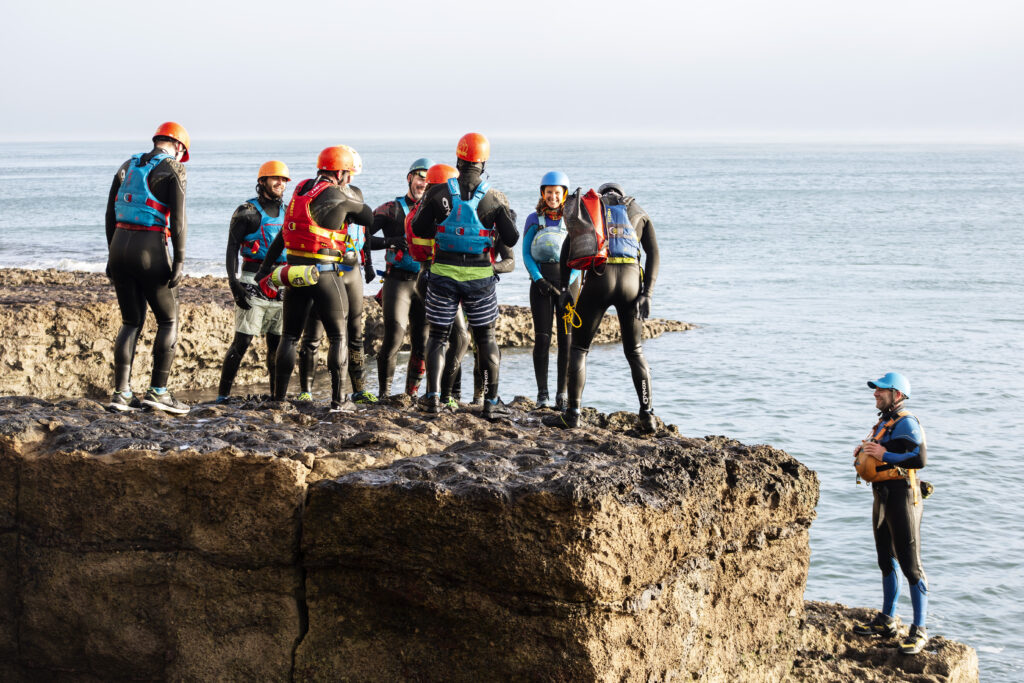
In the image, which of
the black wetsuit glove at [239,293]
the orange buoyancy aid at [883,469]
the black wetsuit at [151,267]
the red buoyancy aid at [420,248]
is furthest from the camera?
the black wetsuit glove at [239,293]

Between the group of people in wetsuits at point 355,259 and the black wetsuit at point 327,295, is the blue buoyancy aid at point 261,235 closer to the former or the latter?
the group of people in wetsuits at point 355,259

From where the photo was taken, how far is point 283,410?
8320 mm

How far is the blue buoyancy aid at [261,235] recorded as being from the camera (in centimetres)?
926

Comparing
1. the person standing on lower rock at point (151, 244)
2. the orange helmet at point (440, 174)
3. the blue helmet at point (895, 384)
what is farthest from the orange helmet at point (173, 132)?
the blue helmet at point (895, 384)

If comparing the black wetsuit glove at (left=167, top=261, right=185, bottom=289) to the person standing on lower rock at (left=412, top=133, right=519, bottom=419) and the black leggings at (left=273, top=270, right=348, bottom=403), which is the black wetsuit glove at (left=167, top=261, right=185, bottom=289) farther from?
the person standing on lower rock at (left=412, top=133, right=519, bottom=419)

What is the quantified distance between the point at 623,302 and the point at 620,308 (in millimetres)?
93

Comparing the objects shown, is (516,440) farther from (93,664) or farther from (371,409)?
(93,664)

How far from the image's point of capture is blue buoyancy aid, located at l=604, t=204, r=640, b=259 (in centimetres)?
784

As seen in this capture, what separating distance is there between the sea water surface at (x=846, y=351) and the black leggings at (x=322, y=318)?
478 centimetres

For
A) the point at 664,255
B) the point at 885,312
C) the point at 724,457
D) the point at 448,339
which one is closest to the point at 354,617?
the point at 724,457

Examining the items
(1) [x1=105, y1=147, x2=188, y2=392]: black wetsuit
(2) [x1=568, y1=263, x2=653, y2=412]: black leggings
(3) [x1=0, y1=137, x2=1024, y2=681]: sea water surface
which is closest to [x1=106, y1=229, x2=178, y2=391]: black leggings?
(1) [x1=105, y1=147, x2=188, y2=392]: black wetsuit

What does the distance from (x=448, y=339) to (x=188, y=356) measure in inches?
300

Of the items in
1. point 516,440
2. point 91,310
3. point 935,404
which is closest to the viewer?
point 516,440

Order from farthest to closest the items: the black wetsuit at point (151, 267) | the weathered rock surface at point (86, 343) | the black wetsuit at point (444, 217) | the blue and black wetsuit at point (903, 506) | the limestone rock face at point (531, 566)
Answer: the weathered rock surface at point (86, 343) → the black wetsuit at point (444, 217) → the black wetsuit at point (151, 267) → the blue and black wetsuit at point (903, 506) → the limestone rock face at point (531, 566)
